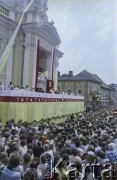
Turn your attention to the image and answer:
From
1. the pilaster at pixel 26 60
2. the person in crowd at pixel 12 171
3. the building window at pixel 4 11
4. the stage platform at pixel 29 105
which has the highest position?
the building window at pixel 4 11

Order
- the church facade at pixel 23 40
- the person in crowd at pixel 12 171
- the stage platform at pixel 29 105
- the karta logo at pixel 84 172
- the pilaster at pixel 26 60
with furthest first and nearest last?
the pilaster at pixel 26 60 → the church facade at pixel 23 40 → the stage platform at pixel 29 105 → the person in crowd at pixel 12 171 → the karta logo at pixel 84 172

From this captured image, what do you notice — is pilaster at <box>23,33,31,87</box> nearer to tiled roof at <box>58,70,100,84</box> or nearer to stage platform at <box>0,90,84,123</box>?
stage platform at <box>0,90,84,123</box>

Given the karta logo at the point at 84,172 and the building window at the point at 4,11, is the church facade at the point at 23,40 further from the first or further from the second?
the karta logo at the point at 84,172

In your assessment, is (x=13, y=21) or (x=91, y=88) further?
(x=91, y=88)

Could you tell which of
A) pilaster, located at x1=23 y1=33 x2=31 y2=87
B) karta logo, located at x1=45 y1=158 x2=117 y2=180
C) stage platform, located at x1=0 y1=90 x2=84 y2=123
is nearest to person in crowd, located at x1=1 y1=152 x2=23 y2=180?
karta logo, located at x1=45 y1=158 x2=117 y2=180

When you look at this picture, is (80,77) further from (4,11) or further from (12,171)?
(12,171)

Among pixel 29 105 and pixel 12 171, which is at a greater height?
pixel 29 105

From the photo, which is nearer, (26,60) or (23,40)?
(26,60)

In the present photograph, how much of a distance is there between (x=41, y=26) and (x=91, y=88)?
87.4 feet

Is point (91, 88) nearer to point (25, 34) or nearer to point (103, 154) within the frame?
point (25, 34)

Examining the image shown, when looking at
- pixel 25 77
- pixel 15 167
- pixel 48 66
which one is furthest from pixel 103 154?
pixel 48 66

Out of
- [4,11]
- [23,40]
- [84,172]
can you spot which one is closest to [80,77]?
[23,40]

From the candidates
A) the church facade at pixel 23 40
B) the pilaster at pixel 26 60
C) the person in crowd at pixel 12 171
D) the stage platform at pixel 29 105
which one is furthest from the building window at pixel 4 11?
the person in crowd at pixel 12 171

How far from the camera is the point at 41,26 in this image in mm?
22062
